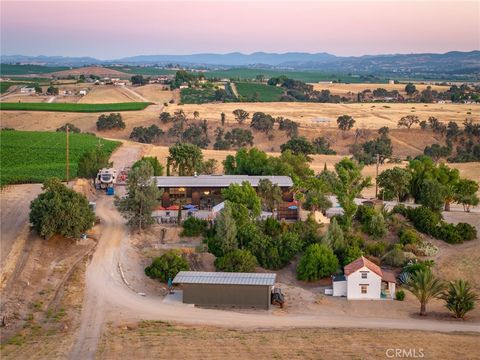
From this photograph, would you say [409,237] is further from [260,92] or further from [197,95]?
[260,92]

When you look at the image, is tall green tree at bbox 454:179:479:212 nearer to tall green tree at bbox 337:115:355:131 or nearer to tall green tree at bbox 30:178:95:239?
tall green tree at bbox 30:178:95:239

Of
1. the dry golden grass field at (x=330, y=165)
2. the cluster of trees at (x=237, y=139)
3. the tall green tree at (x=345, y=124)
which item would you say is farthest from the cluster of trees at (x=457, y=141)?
the cluster of trees at (x=237, y=139)

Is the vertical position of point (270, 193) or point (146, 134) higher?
point (270, 193)

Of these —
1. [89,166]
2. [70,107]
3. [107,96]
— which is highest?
[107,96]

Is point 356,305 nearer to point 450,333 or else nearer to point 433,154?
point 450,333

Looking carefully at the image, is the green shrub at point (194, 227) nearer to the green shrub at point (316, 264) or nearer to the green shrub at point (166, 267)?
the green shrub at point (166, 267)

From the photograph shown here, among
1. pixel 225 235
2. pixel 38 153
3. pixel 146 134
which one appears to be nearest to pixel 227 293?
pixel 225 235

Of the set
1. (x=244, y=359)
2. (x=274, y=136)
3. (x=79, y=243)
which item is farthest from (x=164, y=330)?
(x=274, y=136)
